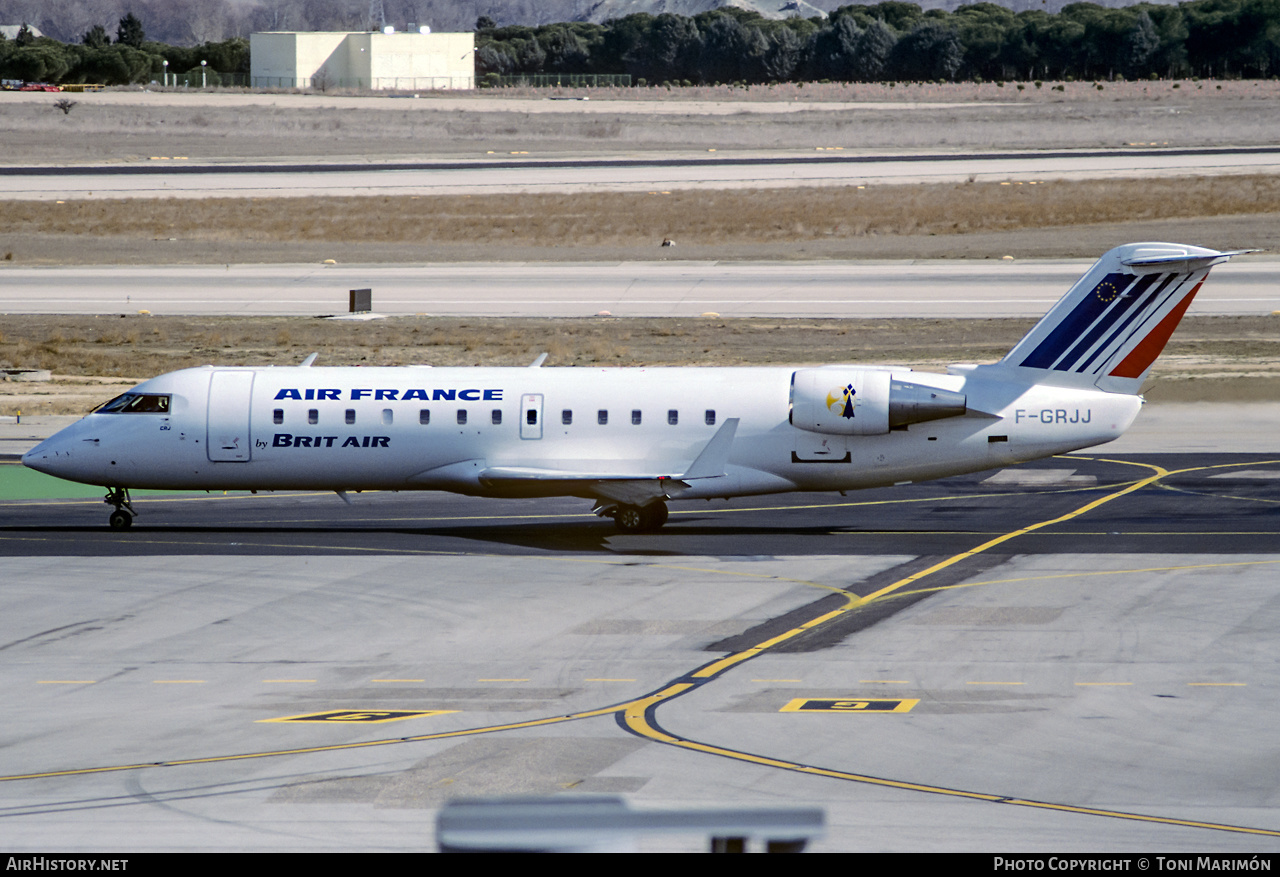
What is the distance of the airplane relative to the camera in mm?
30953

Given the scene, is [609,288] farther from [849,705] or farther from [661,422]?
[849,705]

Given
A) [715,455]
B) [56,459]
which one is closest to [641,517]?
[715,455]

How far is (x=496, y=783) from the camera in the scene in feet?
53.5

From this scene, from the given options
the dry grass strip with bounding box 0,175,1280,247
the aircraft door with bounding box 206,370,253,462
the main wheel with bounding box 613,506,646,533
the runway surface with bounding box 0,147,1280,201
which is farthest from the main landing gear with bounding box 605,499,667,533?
the runway surface with bounding box 0,147,1280,201

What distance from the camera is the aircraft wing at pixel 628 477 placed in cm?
3088

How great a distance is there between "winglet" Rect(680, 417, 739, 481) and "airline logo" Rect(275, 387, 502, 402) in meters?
4.30

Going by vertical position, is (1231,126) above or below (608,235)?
above

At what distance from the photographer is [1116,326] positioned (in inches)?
1227

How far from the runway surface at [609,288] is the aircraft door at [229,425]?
34578mm

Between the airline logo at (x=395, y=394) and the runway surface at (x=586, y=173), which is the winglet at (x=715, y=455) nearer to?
the airline logo at (x=395, y=394)

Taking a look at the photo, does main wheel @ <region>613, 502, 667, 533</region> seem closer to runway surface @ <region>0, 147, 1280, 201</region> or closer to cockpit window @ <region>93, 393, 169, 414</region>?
cockpit window @ <region>93, 393, 169, 414</region>
